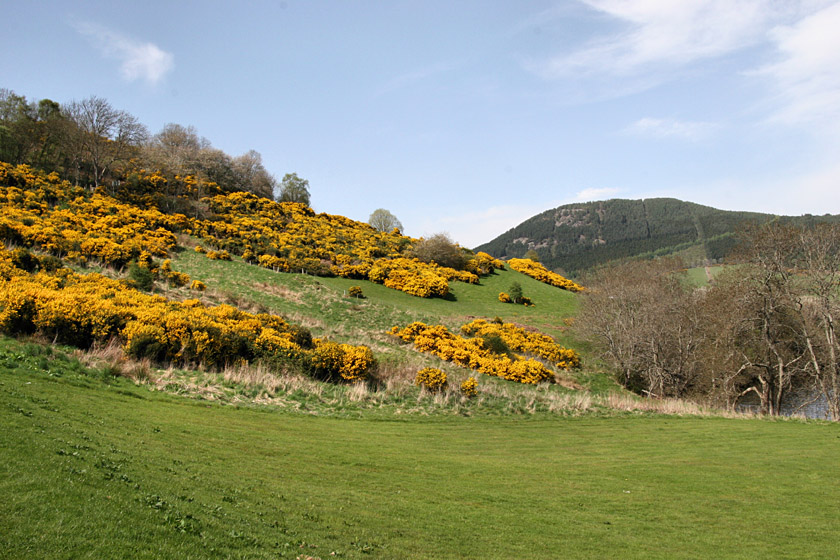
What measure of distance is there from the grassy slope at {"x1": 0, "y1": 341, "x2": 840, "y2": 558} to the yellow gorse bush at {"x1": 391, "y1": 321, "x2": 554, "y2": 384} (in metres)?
12.7

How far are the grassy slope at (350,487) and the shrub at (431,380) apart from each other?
20.4ft

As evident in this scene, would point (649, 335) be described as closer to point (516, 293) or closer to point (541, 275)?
point (516, 293)

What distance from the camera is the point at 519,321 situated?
4588 centimetres

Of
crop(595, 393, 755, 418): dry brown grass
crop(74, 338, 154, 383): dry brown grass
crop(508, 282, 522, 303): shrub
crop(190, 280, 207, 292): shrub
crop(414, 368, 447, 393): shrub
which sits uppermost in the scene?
crop(508, 282, 522, 303): shrub

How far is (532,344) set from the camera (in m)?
35.1

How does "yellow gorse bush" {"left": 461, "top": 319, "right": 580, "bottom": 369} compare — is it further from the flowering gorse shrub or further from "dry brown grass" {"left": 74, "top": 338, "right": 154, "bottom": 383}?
the flowering gorse shrub

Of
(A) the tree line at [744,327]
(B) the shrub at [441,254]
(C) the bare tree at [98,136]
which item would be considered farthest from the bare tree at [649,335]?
(C) the bare tree at [98,136]

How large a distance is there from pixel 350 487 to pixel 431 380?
13067mm

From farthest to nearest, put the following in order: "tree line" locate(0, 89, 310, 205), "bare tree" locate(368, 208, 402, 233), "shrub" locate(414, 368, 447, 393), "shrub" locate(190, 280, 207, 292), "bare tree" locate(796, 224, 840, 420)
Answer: "bare tree" locate(368, 208, 402, 233)
"tree line" locate(0, 89, 310, 205)
"shrub" locate(190, 280, 207, 292)
"bare tree" locate(796, 224, 840, 420)
"shrub" locate(414, 368, 447, 393)

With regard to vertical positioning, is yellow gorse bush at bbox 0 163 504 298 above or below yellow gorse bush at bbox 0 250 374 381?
above

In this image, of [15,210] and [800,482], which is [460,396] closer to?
[800,482]

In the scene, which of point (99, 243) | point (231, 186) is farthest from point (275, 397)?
point (231, 186)

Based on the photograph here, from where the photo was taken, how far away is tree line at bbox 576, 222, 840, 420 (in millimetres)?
25703

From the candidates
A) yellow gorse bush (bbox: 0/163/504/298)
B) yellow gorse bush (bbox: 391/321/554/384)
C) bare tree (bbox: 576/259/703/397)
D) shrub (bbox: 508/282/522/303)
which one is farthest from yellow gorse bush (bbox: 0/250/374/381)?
shrub (bbox: 508/282/522/303)
